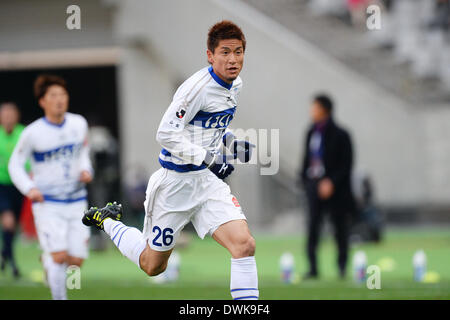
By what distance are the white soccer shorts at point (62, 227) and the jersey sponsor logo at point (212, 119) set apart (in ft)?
8.64

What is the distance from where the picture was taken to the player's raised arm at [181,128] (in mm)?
6781

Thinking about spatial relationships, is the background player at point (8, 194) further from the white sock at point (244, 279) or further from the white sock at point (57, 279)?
the white sock at point (244, 279)

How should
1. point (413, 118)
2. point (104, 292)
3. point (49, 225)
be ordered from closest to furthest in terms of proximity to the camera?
point (49, 225), point (104, 292), point (413, 118)

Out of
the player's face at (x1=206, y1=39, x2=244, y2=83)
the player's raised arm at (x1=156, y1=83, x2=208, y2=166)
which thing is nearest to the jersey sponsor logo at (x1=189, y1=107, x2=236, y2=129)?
the player's raised arm at (x1=156, y1=83, x2=208, y2=166)

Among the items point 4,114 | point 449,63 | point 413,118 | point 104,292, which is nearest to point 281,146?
point 413,118

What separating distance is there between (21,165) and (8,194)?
4020 mm

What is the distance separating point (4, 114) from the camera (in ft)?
43.8

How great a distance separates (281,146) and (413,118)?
11.6 feet

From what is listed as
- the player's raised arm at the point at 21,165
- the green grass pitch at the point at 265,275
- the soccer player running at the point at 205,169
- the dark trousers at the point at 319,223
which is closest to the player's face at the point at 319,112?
the dark trousers at the point at 319,223

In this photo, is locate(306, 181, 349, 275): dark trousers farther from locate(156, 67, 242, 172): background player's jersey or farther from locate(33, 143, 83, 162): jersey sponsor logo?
locate(156, 67, 242, 172): background player's jersey

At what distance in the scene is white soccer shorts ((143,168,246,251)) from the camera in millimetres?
6985

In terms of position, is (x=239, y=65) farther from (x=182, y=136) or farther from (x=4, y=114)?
(x=4, y=114)

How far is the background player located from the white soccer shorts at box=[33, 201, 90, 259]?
3479 millimetres

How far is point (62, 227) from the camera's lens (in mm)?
8945
